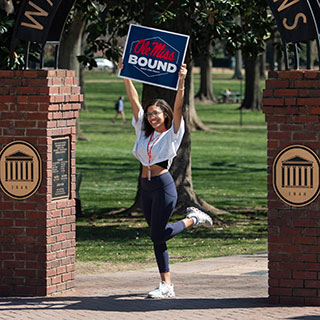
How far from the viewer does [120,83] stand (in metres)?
77.6

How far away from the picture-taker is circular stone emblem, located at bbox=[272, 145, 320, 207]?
8.31 metres

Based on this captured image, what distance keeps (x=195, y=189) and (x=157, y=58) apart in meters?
13.5

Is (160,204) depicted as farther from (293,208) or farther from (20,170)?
(20,170)

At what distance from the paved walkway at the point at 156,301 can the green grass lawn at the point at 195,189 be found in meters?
2.23

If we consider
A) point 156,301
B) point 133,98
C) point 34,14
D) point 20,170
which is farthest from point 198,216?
point 34,14

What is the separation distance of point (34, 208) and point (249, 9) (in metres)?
8.51

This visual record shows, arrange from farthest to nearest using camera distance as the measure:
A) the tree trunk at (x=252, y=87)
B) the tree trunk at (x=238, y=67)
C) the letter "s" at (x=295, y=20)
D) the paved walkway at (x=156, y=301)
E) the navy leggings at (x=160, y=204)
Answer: the tree trunk at (x=238, y=67) < the tree trunk at (x=252, y=87) < the navy leggings at (x=160, y=204) < the letter "s" at (x=295, y=20) < the paved walkway at (x=156, y=301)

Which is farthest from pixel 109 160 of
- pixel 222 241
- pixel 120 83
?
pixel 120 83

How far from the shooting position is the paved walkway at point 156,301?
26.3 feet

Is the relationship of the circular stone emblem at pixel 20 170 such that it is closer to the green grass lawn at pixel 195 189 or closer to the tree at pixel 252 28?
the green grass lawn at pixel 195 189

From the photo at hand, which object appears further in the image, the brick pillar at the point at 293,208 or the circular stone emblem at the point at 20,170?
the circular stone emblem at the point at 20,170

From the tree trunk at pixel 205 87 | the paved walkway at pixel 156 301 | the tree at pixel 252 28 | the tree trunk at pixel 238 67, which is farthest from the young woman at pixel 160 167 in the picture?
the tree trunk at pixel 238 67

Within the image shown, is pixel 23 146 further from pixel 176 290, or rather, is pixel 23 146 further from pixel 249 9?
pixel 249 9

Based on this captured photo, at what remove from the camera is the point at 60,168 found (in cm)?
913
